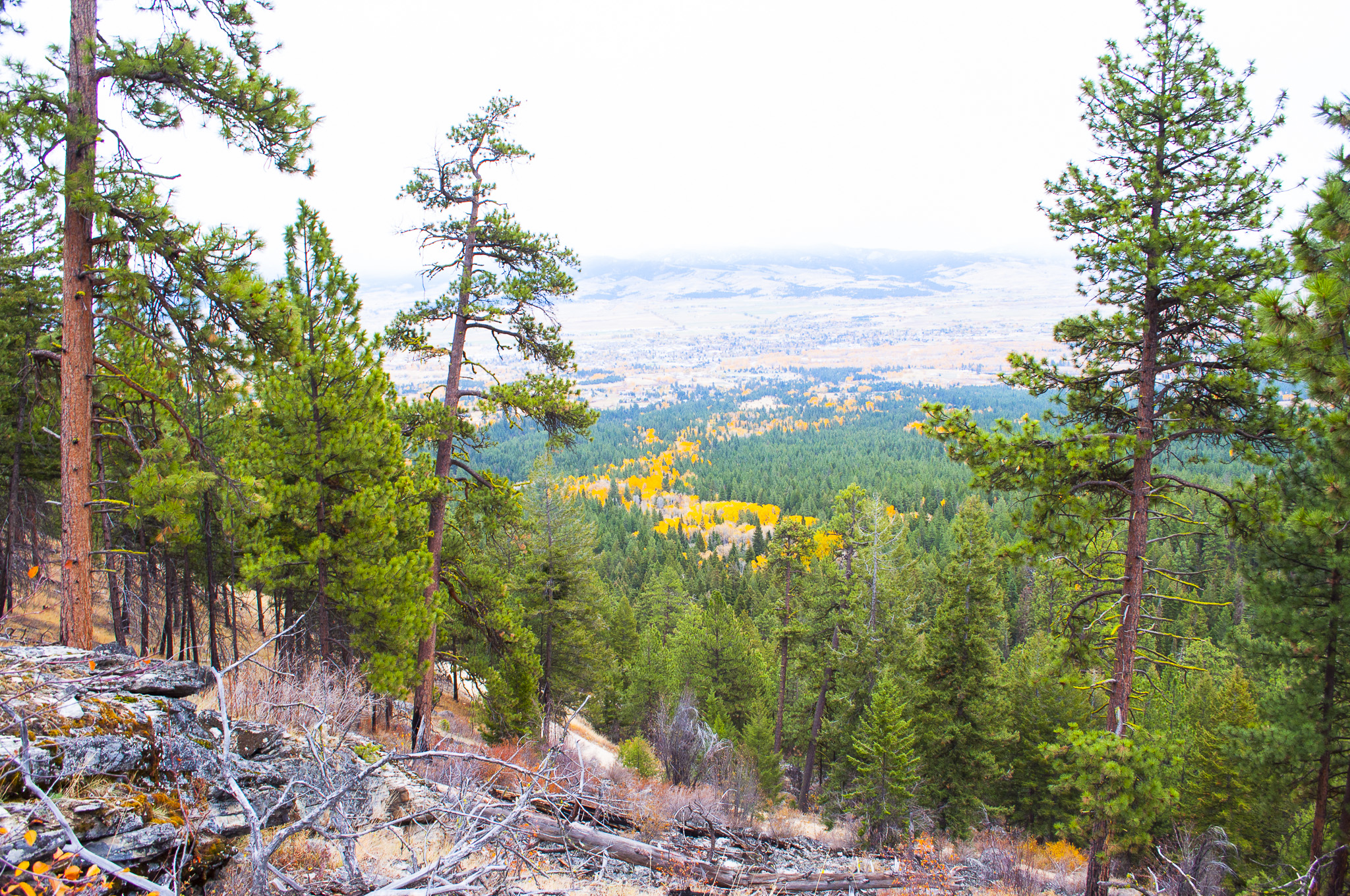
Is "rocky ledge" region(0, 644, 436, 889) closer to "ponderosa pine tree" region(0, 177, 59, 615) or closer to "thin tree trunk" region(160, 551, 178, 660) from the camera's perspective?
"ponderosa pine tree" region(0, 177, 59, 615)

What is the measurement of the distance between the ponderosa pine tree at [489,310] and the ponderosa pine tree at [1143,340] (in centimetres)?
543

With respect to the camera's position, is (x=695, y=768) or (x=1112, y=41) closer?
(x=1112, y=41)

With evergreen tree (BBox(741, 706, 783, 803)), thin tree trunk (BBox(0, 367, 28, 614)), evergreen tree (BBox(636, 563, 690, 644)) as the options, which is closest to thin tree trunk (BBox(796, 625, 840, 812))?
evergreen tree (BBox(741, 706, 783, 803))

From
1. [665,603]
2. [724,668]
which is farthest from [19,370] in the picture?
[665,603]

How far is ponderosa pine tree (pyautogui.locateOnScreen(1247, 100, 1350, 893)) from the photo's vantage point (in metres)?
4.58

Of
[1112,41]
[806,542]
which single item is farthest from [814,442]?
[1112,41]

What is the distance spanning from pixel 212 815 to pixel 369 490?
5539 mm

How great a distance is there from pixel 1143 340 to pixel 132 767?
32.5ft

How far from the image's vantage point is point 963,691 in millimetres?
15711

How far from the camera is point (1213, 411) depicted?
23.6 ft

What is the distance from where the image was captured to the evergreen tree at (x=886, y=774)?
14242mm

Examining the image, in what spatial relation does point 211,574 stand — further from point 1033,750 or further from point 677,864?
point 1033,750

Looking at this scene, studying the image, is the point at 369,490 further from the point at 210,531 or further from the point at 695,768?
the point at 695,768

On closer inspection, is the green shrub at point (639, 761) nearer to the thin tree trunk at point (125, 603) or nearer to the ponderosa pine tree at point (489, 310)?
the ponderosa pine tree at point (489, 310)
